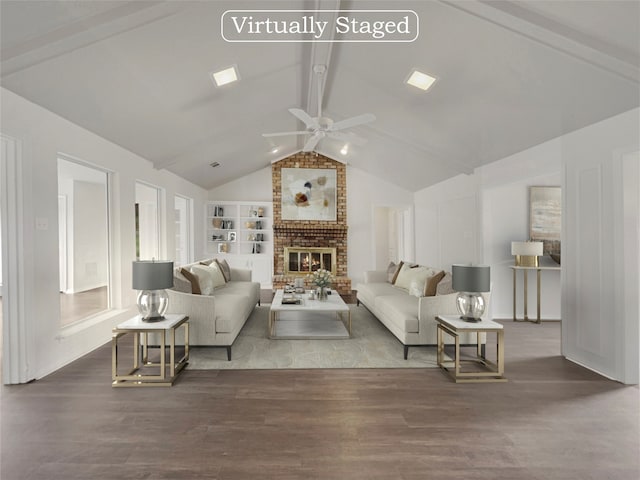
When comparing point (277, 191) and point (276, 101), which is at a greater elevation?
point (276, 101)

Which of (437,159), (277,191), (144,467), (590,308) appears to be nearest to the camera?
(144,467)

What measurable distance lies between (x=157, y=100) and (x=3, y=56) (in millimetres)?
1410

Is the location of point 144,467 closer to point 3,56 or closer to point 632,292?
point 3,56

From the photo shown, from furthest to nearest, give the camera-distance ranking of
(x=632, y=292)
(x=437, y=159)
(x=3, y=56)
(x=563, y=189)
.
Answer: (x=437, y=159), (x=563, y=189), (x=632, y=292), (x=3, y=56)

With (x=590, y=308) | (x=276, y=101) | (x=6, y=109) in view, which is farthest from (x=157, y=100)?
(x=590, y=308)

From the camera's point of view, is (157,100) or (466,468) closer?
(466,468)

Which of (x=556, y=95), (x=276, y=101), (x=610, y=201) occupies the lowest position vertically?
(x=610, y=201)

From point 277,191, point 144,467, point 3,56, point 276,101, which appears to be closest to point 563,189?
point 276,101

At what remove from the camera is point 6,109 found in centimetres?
279

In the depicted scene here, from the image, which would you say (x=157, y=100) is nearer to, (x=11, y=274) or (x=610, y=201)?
(x=11, y=274)

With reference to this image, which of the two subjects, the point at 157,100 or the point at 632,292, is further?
the point at 157,100

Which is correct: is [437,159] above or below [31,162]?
above

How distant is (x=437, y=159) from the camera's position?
5.80 metres

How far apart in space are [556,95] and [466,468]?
10.3 ft
